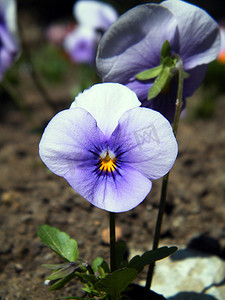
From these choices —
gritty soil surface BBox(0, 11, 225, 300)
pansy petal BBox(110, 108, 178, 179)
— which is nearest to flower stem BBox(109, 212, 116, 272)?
pansy petal BBox(110, 108, 178, 179)

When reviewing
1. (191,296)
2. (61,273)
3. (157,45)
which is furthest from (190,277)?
(157,45)

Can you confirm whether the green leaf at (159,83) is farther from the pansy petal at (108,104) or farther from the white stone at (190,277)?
the white stone at (190,277)

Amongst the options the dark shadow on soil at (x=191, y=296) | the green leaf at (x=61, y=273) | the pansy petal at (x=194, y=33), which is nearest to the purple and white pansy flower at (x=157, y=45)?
the pansy petal at (x=194, y=33)

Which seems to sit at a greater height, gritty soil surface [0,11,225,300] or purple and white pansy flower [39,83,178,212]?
purple and white pansy flower [39,83,178,212]

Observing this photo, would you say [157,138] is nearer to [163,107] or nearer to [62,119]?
[62,119]

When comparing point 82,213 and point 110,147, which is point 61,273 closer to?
point 110,147

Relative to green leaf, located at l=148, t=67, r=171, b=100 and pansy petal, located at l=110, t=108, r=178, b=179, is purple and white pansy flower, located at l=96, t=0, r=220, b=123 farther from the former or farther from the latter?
pansy petal, located at l=110, t=108, r=178, b=179

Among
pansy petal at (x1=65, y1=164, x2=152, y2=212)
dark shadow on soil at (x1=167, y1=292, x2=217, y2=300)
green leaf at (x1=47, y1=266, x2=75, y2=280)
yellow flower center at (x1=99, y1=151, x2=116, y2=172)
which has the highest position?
yellow flower center at (x1=99, y1=151, x2=116, y2=172)
